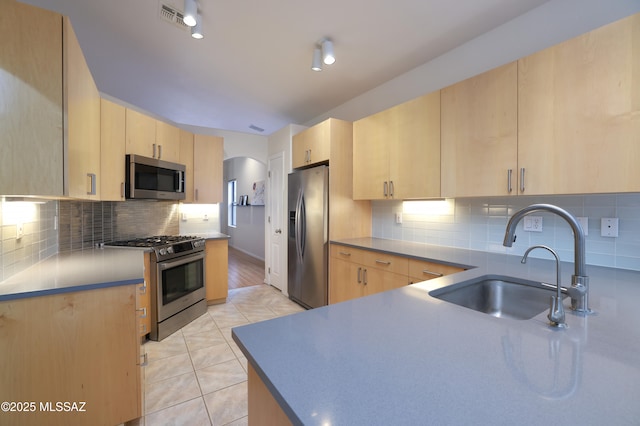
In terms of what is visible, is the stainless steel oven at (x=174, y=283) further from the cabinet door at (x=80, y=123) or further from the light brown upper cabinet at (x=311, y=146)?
the light brown upper cabinet at (x=311, y=146)

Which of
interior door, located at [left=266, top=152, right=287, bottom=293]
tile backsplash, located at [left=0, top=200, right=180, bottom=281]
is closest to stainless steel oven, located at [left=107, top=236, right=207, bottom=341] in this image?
tile backsplash, located at [left=0, top=200, right=180, bottom=281]

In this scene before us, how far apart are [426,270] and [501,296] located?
64cm

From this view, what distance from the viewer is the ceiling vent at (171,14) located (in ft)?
6.76

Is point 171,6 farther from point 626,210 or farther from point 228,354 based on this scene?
point 626,210

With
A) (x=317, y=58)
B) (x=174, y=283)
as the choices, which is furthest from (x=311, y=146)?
(x=174, y=283)

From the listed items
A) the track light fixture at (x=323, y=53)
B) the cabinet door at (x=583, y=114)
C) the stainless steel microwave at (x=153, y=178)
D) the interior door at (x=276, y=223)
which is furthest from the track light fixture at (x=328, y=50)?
the stainless steel microwave at (x=153, y=178)

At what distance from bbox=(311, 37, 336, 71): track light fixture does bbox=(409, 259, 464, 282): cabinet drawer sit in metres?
1.87

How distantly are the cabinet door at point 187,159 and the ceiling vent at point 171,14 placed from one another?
137cm

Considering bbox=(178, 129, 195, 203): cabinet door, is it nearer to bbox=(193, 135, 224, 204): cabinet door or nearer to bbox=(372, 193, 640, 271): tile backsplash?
bbox=(193, 135, 224, 204): cabinet door

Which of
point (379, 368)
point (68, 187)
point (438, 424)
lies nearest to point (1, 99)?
point (68, 187)

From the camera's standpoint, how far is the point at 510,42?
2137 millimetres

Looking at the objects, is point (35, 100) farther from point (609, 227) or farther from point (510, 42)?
point (609, 227)

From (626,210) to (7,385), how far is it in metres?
3.33

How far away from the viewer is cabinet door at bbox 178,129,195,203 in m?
3.37
